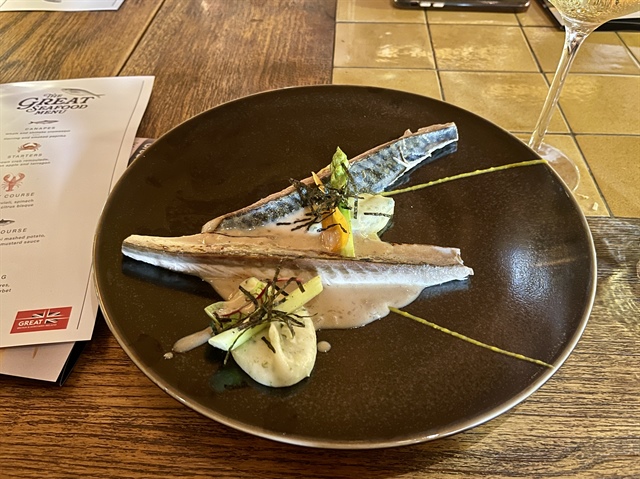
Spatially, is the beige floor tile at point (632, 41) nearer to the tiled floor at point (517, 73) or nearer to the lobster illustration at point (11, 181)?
the tiled floor at point (517, 73)

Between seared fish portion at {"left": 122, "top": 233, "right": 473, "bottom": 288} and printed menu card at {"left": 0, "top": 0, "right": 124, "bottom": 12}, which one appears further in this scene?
printed menu card at {"left": 0, "top": 0, "right": 124, "bottom": 12}

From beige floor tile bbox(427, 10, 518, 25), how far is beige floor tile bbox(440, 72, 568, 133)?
39 cm

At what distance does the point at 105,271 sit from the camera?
97cm

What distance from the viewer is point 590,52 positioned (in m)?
1.84

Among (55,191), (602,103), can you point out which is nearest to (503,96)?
(602,103)

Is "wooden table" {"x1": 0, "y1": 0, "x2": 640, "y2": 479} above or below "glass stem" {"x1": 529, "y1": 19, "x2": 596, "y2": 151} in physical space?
below

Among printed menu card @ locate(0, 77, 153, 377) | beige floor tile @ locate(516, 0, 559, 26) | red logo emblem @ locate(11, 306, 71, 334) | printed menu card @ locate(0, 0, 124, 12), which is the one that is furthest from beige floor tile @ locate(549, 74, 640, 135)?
printed menu card @ locate(0, 0, 124, 12)

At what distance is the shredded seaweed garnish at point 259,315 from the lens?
850 millimetres

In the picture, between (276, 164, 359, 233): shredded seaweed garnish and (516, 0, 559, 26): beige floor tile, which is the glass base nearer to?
(276, 164, 359, 233): shredded seaweed garnish

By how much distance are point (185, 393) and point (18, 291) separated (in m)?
0.50

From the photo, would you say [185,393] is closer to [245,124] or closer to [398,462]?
[398,462]

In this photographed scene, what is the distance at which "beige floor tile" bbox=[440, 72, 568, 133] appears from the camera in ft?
5.11

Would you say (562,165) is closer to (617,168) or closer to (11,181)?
(617,168)

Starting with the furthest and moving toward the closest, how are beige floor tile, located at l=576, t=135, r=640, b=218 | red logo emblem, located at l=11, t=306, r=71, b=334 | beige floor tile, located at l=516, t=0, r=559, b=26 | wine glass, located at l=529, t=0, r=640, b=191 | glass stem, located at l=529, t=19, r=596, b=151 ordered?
beige floor tile, located at l=516, t=0, r=559, b=26
beige floor tile, located at l=576, t=135, r=640, b=218
glass stem, located at l=529, t=19, r=596, b=151
wine glass, located at l=529, t=0, r=640, b=191
red logo emblem, located at l=11, t=306, r=71, b=334
